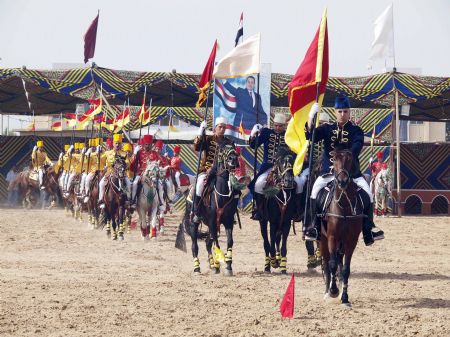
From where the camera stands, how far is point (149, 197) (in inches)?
880

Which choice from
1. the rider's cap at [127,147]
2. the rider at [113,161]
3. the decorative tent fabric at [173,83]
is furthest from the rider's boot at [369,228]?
the decorative tent fabric at [173,83]

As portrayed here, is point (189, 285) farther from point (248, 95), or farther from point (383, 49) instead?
point (383, 49)

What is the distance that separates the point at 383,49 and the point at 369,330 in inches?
975

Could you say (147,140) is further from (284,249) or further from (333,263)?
(333,263)

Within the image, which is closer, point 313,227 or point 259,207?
point 313,227

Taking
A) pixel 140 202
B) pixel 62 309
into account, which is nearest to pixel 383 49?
pixel 140 202

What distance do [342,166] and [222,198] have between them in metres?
3.80

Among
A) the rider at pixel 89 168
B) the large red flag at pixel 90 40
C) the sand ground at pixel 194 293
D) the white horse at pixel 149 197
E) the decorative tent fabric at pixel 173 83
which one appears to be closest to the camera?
the sand ground at pixel 194 293

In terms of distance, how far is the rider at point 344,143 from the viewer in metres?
12.4

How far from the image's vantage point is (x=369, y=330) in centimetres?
1035

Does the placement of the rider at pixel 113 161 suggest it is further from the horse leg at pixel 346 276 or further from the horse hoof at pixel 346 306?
the horse hoof at pixel 346 306

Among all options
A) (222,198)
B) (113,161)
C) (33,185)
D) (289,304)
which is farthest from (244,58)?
(33,185)

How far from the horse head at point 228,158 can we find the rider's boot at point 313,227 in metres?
2.47

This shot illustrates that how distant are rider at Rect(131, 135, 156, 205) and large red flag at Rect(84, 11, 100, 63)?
11554mm
